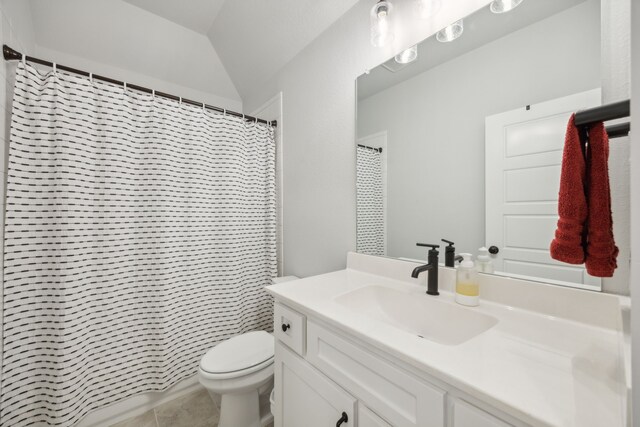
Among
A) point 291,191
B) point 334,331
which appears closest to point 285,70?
point 291,191

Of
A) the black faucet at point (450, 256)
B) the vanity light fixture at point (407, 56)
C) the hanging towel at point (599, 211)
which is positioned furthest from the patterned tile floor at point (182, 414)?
the vanity light fixture at point (407, 56)

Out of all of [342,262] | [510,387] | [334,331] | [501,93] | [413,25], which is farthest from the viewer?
[342,262]

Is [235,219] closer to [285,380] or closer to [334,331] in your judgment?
[285,380]

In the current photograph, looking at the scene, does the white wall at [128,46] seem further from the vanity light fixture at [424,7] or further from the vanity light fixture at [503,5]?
the vanity light fixture at [503,5]

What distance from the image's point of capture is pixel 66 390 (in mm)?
1264

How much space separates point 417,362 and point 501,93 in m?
0.93

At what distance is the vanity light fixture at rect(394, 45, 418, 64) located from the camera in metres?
1.14

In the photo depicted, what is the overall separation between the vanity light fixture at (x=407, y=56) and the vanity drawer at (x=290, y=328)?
118 centimetres

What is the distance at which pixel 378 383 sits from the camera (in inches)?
26.5

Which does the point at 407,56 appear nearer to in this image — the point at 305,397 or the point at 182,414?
the point at 305,397

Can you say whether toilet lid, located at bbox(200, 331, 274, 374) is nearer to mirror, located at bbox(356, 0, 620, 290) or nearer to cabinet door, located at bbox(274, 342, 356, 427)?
cabinet door, located at bbox(274, 342, 356, 427)

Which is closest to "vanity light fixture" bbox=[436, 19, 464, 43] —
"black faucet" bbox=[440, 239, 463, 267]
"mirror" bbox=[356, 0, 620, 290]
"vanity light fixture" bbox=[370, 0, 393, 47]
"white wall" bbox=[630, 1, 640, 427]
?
"mirror" bbox=[356, 0, 620, 290]

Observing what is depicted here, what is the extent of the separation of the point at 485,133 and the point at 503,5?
0.43m

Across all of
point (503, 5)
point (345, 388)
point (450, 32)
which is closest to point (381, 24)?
point (450, 32)
